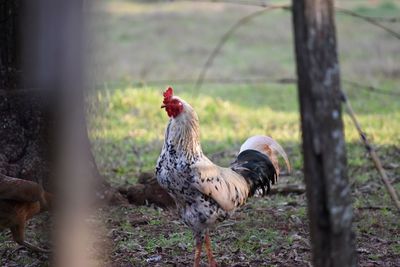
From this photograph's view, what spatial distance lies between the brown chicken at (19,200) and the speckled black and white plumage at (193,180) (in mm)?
881

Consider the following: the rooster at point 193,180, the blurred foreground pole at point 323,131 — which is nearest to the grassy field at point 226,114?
the rooster at point 193,180

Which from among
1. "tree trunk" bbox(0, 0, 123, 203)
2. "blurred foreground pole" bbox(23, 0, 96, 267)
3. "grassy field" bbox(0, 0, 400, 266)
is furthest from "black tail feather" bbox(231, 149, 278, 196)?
"blurred foreground pole" bbox(23, 0, 96, 267)

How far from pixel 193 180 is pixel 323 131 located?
1900 millimetres

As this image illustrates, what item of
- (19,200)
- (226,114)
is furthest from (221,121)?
(19,200)

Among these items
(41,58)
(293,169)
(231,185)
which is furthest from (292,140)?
(41,58)

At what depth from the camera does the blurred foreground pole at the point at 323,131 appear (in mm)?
3318

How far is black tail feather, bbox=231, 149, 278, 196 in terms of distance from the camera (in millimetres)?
5738

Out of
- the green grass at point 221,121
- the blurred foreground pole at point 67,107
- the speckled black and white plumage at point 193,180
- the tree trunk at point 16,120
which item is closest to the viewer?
the blurred foreground pole at point 67,107

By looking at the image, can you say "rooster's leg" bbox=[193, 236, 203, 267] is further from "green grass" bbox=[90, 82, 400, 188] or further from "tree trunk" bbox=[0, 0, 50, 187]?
"green grass" bbox=[90, 82, 400, 188]

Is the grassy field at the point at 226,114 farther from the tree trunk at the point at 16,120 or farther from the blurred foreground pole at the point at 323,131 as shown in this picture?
the blurred foreground pole at the point at 323,131

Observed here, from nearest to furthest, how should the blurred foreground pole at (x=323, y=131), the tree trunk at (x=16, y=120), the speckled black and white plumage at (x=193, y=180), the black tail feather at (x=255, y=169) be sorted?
the blurred foreground pole at (x=323, y=131) < the speckled black and white plumage at (x=193, y=180) < the black tail feather at (x=255, y=169) < the tree trunk at (x=16, y=120)

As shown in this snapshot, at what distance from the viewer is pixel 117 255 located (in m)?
5.68

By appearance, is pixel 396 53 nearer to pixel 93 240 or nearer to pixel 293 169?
pixel 293 169

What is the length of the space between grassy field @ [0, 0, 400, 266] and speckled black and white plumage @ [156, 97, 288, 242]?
1.59ft
